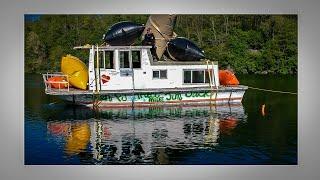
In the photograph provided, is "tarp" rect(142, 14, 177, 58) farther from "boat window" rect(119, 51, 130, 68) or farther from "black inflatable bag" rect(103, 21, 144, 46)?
"boat window" rect(119, 51, 130, 68)

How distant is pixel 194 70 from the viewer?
23.9ft

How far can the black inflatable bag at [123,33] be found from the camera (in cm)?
711

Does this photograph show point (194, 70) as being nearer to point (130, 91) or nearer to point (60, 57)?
point (130, 91)

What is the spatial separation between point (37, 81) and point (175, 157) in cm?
148

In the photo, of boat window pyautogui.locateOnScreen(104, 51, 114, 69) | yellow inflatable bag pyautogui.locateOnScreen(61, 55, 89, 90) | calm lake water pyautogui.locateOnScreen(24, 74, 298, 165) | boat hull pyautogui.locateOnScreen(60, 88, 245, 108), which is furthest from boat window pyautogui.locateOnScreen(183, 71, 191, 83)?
yellow inflatable bag pyautogui.locateOnScreen(61, 55, 89, 90)

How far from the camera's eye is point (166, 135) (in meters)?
7.15

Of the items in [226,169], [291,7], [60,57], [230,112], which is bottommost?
[226,169]

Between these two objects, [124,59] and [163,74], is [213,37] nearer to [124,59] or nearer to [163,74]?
[163,74]

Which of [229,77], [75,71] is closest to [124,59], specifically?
[75,71]

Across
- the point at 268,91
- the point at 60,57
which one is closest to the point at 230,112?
the point at 268,91

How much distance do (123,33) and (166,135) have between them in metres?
1.05

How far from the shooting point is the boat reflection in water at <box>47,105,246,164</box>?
7.07m

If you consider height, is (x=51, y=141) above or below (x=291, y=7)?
below

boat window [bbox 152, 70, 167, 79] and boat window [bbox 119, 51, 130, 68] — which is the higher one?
boat window [bbox 119, 51, 130, 68]
